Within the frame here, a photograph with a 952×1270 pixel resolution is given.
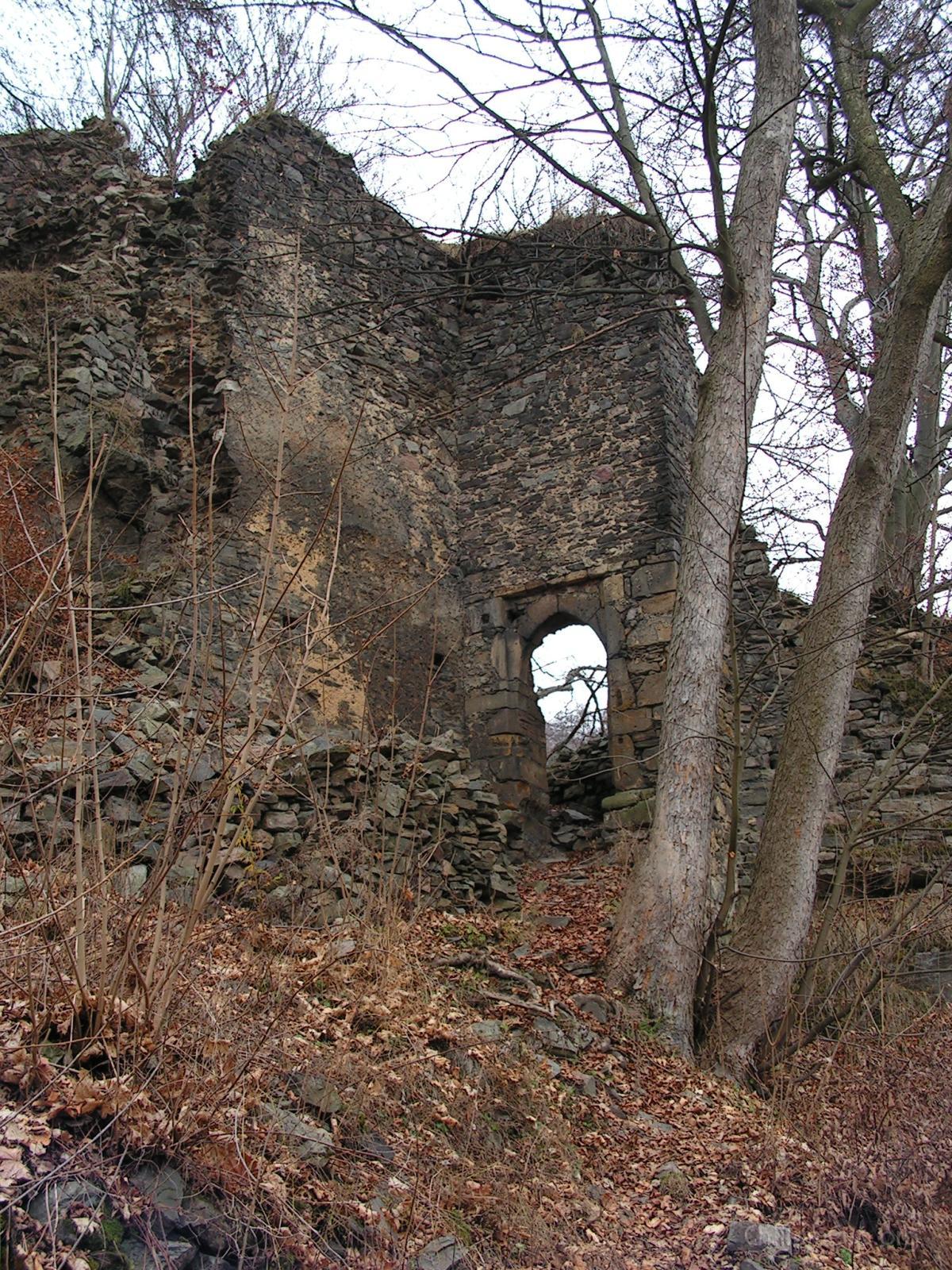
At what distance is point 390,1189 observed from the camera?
3.35m

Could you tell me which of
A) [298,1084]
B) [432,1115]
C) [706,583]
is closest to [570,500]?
[706,583]

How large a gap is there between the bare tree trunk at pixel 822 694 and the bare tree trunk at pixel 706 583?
28cm

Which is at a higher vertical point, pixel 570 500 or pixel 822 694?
pixel 570 500

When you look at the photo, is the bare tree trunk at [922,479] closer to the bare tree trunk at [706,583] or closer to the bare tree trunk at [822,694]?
the bare tree trunk at [706,583]

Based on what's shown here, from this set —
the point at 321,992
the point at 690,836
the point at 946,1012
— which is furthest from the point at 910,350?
the point at 321,992

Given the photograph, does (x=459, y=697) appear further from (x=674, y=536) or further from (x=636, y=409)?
(x=636, y=409)

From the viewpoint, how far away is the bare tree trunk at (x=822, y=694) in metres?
5.40

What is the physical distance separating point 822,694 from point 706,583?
0.88m

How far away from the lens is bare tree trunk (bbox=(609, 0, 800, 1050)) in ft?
18.2

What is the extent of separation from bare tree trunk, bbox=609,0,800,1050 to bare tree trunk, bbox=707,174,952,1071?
0.92ft

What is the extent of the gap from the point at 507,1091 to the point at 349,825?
2.08 metres

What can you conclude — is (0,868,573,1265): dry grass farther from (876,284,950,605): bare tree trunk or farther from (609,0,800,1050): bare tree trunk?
(876,284,950,605): bare tree trunk

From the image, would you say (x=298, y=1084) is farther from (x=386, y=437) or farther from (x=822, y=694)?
(x=386, y=437)

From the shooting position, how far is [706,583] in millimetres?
6180
